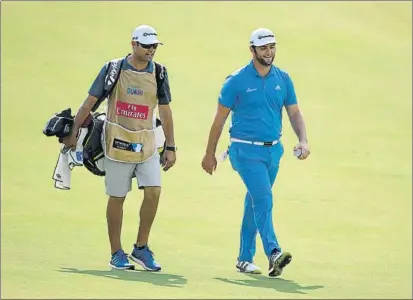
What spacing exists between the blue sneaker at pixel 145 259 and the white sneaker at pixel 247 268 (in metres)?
0.74

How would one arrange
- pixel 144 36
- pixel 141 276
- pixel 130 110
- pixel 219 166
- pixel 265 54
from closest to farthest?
pixel 141 276 → pixel 144 36 → pixel 130 110 → pixel 265 54 → pixel 219 166

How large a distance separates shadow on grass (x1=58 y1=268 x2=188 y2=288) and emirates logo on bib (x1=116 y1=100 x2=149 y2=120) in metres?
1.20

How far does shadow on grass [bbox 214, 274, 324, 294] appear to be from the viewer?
8.93 metres

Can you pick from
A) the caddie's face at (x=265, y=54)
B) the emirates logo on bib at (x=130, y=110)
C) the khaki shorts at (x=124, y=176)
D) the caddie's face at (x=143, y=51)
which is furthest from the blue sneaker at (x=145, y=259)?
the caddie's face at (x=265, y=54)

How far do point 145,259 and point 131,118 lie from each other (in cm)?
112

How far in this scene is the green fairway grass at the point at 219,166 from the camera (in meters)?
9.57

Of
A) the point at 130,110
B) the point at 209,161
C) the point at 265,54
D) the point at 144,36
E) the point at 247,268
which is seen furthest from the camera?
the point at 247,268

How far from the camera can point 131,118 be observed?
9.64 meters

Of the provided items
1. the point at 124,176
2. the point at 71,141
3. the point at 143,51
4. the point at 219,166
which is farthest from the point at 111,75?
the point at 219,166

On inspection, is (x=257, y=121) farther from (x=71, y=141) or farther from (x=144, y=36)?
(x=71, y=141)

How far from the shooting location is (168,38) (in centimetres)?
2061

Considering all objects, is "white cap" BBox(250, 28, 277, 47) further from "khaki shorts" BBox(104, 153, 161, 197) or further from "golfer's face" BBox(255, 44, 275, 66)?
"khaki shorts" BBox(104, 153, 161, 197)

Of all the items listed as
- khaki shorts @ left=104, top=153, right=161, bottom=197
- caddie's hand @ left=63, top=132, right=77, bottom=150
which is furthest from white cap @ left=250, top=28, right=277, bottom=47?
caddie's hand @ left=63, top=132, right=77, bottom=150

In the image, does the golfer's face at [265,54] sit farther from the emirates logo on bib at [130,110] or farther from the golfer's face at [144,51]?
the emirates logo on bib at [130,110]
